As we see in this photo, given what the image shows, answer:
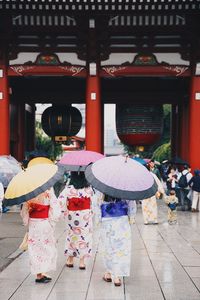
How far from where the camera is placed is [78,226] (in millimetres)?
7082

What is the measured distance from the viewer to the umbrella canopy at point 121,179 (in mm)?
5707

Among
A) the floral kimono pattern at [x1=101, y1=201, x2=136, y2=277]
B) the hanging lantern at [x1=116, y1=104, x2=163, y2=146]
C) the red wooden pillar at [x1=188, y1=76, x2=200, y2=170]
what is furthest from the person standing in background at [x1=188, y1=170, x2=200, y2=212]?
the floral kimono pattern at [x1=101, y1=201, x2=136, y2=277]

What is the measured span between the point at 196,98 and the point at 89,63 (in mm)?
3527

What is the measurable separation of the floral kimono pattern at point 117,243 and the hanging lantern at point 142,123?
10711 millimetres

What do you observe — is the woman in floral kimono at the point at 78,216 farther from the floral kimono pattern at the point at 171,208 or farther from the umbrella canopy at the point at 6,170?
the floral kimono pattern at the point at 171,208

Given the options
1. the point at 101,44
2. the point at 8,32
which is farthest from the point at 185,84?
the point at 8,32

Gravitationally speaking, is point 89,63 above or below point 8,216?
above

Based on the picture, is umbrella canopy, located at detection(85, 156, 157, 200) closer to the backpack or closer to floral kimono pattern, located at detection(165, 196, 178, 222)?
floral kimono pattern, located at detection(165, 196, 178, 222)

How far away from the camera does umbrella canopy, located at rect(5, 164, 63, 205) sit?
5.63m

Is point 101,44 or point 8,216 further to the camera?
point 101,44

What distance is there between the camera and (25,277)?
659cm

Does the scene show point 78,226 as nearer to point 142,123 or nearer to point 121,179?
point 121,179

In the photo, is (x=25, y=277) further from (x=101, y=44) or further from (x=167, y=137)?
(x=167, y=137)

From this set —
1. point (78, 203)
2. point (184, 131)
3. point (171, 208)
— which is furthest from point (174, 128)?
point (78, 203)
